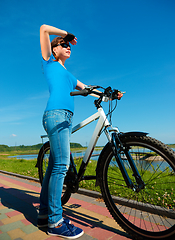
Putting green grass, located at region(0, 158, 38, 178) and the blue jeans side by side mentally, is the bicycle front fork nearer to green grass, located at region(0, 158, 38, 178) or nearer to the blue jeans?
the blue jeans

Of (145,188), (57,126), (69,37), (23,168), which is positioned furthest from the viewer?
(23,168)

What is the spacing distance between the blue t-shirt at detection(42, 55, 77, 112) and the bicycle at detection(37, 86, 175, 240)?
0.19 m

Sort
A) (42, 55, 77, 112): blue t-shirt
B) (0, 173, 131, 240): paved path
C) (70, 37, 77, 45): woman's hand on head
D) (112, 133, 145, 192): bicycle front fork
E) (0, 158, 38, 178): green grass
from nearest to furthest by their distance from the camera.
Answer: (112, 133, 145, 192): bicycle front fork → (0, 173, 131, 240): paved path → (42, 55, 77, 112): blue t-shirt → (70, 37, 77, 45): woman's hand on head → (0, 158, 38, 178): green grass

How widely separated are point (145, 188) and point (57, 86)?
161 centimetres

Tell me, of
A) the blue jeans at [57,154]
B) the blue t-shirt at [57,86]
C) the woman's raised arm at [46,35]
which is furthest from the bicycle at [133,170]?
the woman's raised arm at [46,35]

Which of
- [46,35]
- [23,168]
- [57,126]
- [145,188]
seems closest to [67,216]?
[145,188]

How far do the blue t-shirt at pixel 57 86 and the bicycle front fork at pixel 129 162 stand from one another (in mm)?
714

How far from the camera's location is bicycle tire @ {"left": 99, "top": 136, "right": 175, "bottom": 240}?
180 cm

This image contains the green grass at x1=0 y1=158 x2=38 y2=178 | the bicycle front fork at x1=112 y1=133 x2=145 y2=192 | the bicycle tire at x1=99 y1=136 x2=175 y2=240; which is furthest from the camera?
the green grass at x1=0 y1=158 x2=38 y2=178

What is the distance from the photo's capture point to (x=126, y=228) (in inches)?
79.1

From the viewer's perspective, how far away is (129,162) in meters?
2.06

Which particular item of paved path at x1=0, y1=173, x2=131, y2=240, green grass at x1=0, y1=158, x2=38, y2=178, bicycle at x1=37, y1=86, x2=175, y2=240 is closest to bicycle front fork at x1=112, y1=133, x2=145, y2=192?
bicycle at x1=37, y1=86, x2=175, y2=240

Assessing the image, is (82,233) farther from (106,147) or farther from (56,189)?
(106,147)

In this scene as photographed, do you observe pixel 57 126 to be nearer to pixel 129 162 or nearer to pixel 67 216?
pixel 129 162
